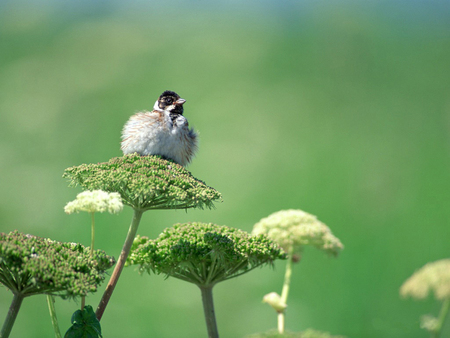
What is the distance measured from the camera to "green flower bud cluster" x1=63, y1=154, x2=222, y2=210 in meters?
3.04

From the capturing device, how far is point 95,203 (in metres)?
2.76

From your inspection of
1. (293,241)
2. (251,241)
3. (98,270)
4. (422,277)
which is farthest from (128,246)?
(422,277)

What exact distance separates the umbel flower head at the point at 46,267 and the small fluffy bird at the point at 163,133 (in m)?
1.65

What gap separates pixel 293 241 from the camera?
12.0ft

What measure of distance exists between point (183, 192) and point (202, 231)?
1.38 ft

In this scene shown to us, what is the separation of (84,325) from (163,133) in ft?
6.42

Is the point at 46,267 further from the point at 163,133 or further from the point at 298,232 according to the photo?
the point at 163,133

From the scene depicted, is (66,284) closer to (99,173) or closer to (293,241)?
(99,173)

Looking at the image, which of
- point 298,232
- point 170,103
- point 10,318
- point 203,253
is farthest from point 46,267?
point 170,103

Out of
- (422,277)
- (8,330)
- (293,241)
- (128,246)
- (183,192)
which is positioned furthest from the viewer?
(293,241)

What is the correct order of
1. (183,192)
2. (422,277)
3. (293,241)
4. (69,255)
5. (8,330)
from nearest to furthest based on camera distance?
(422,277), (8,330), (69,255), (183,192), (293,241)

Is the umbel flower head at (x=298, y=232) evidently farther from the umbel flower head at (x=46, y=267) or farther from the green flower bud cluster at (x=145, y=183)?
the umbel flower head at (x=46, y=267)

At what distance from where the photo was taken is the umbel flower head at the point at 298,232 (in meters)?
3.62

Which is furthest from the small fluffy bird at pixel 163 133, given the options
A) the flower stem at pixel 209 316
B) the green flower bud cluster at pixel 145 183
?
the flower stem at pixel 209 316
